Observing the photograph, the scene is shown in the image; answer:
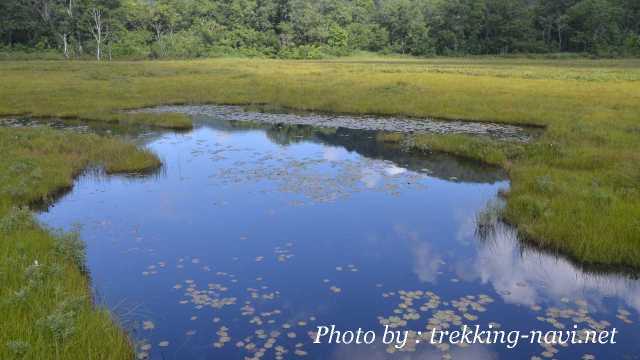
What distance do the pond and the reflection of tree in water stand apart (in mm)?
207

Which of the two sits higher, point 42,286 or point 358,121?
point 358,121

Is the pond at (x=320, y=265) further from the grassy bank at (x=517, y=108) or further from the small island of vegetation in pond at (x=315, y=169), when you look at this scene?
the grassy bank at (x=517, y=108)

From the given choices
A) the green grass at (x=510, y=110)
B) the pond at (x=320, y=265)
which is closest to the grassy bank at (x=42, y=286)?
the green grass at (x=510, y=110)

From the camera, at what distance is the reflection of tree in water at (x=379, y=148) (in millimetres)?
19609

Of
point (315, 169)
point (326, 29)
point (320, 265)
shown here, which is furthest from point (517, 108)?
point (326, 29)

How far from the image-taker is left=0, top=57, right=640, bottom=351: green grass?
13219 mm

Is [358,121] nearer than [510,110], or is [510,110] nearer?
[358,121]

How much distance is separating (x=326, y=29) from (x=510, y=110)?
98113 millimetres

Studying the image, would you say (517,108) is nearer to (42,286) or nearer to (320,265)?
(320,265)

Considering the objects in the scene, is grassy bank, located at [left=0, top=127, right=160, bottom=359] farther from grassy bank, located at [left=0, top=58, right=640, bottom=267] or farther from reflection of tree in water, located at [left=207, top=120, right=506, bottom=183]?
reflection of tree in water, located at [left=207, top=120, right=506, bottom=183]

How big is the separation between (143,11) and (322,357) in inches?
4153

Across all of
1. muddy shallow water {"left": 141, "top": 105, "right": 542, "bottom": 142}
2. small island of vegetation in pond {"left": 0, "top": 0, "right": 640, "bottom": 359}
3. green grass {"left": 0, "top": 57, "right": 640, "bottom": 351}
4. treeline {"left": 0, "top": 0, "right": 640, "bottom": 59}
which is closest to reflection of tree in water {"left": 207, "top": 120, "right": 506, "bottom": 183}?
small island of vegetation in pond {"left": 0, "top": 0, "right": 640, "bottom": 359}

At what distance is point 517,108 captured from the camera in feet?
106

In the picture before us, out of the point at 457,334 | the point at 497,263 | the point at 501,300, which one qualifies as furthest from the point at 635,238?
the point at 457,334
